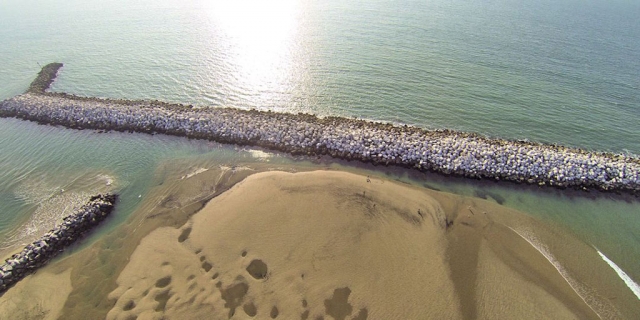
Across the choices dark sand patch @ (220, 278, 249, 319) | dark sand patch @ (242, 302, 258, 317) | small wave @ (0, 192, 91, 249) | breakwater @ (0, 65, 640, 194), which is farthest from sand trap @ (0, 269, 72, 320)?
breakwater @ (0, 65, 640, 194)

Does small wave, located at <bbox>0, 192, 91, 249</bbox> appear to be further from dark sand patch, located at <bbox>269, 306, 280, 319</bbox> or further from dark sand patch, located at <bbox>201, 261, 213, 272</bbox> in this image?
dark sand patch, located at <bbox>269, 306, 280, 319</bbox>

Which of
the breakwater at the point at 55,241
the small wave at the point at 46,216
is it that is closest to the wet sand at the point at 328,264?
the breakwater at the point at 55,241

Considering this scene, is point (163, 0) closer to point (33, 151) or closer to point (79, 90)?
point (79, 90)

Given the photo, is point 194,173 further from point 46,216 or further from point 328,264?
point 328,264

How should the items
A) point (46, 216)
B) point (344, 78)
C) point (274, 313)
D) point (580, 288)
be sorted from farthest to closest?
point (344, 78) → point (46, 216) → point (580, 288) → point (274, 313)

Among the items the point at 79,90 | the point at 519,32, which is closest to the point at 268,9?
the point at 79,90

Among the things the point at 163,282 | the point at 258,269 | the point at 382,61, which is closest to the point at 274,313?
the point at 258,269
